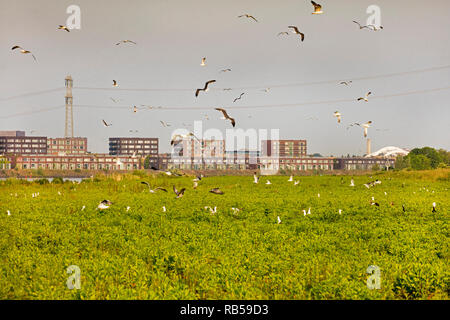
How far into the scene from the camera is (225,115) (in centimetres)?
1644

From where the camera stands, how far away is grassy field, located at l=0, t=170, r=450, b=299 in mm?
8633

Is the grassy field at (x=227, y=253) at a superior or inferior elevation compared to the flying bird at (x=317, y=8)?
inferior

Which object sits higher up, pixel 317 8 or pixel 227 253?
pixel 317 8

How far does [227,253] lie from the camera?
11.4m

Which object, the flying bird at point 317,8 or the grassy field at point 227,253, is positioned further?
the flying bird at point 317,8

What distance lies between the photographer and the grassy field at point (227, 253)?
8633 millimetres

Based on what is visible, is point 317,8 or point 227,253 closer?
point 227,253

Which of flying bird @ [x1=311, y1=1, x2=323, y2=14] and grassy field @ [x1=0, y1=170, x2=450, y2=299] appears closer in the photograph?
grassy field @ [x1=0, y1=170, x2=450, y2=299]

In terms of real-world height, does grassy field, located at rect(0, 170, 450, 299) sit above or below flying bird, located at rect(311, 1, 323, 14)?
below

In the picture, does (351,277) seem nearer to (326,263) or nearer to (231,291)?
(326,263)

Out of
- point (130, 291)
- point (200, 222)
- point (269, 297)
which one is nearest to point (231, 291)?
point (269, 297)
